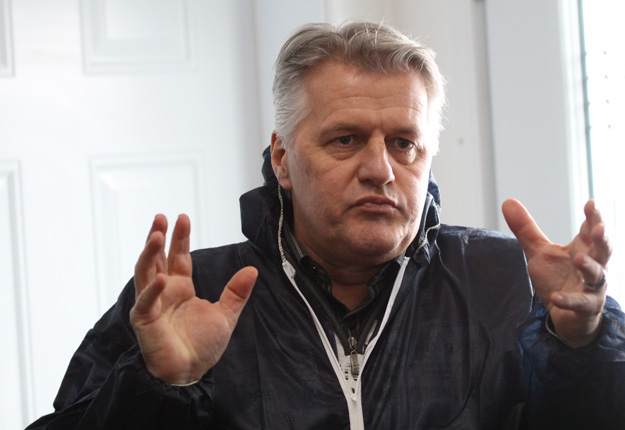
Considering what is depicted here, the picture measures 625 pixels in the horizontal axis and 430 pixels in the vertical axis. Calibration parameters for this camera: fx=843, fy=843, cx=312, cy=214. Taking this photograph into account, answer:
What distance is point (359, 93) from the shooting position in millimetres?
1394

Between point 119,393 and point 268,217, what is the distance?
428mm

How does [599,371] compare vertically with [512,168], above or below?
below

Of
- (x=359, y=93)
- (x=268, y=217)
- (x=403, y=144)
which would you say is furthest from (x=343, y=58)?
(x=268, y=217)

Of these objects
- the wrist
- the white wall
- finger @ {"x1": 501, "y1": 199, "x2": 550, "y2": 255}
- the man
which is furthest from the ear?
the white wall

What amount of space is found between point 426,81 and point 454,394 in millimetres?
533

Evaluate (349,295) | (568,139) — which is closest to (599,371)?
(349,295)

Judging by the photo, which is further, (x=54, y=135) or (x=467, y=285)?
(x=54, y=135)

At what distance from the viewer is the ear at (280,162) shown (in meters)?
1.51

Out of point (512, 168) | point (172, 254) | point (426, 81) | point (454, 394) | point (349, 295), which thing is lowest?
point (454, 394)

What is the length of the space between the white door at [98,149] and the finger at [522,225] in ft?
3.82

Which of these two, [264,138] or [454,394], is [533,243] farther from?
[264,138]

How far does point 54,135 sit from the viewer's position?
6.79ft

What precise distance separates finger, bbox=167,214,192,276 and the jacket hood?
272 mm

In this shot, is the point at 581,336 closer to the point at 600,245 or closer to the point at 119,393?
the point at 600,245
